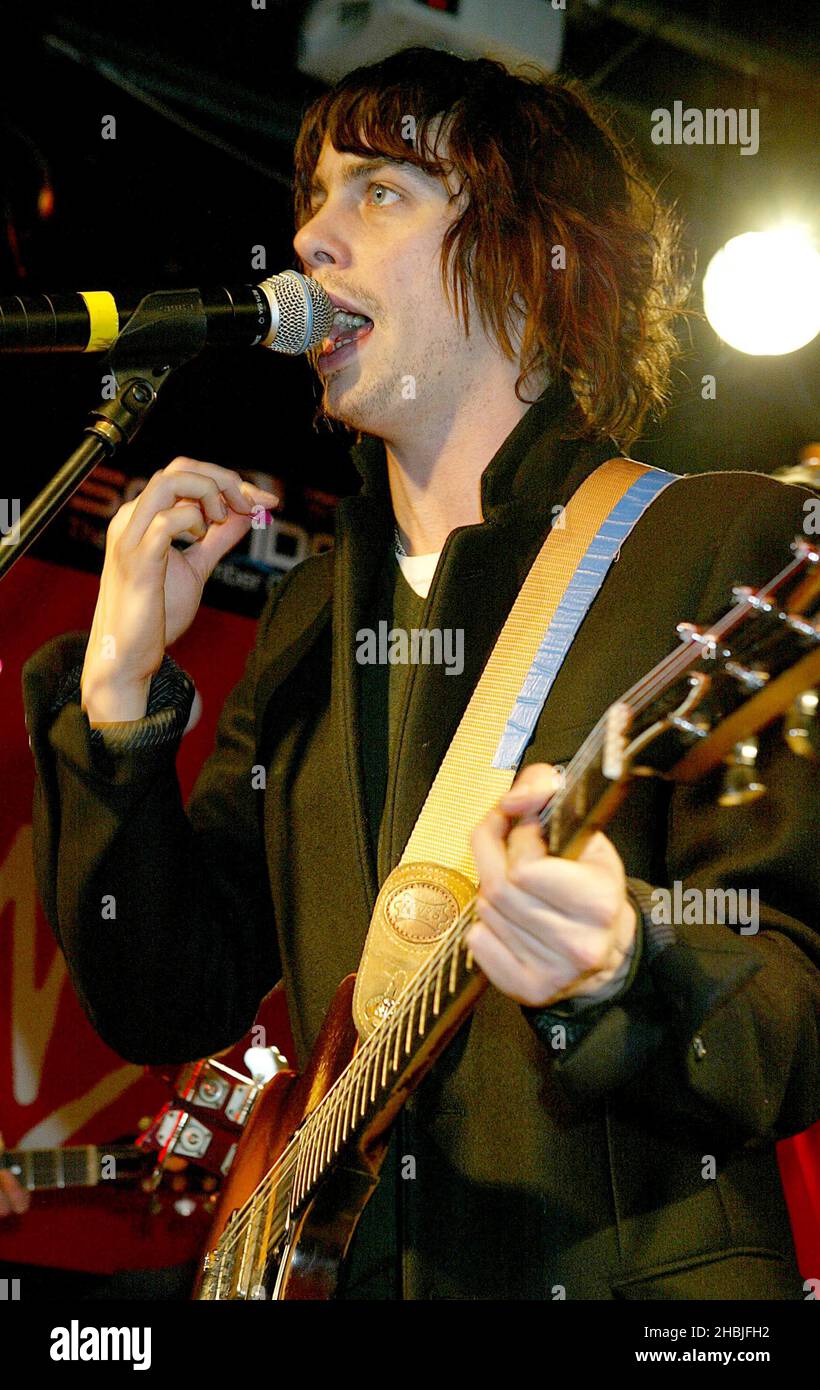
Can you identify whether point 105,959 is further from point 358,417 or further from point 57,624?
point 57,624

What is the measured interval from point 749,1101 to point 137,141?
3359mm

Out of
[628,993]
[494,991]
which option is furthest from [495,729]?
[628,993]

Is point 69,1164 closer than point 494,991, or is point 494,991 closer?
point 494,991

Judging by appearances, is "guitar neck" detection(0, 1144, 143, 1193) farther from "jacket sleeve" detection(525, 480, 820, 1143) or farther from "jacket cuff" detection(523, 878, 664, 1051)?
"jacket cuff" detection(523, 878, 664, 1051)

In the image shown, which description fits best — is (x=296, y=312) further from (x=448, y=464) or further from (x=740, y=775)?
(x=740, y=775)

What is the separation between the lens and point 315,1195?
172 cm

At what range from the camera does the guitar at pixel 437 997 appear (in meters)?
1.25

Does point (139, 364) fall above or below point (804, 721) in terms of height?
above

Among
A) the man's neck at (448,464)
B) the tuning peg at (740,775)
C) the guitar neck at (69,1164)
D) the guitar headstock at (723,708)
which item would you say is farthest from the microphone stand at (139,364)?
the guitar neck at (69,1164)

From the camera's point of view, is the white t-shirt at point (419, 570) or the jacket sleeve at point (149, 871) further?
the white t-shirt at point (419, 570)

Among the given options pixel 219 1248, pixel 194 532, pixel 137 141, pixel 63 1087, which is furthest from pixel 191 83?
pixel 219 1248

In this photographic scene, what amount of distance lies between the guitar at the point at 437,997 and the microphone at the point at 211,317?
2.44 ft

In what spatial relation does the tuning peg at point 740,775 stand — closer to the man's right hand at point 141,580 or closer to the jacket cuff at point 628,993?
the jacket cuff at point 628,993

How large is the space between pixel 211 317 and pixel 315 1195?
1.17m
